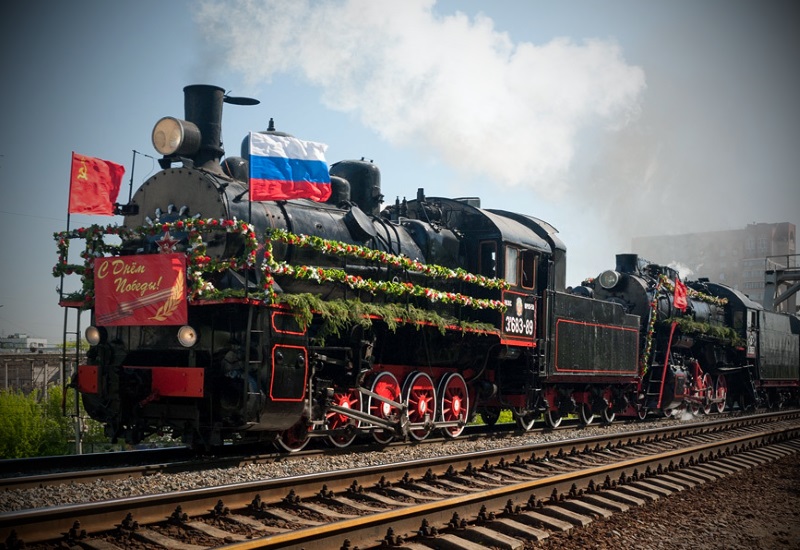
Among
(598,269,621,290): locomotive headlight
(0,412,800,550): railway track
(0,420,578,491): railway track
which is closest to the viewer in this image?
(0,412,800,550): railway track

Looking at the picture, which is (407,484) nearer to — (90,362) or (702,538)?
(702,538)

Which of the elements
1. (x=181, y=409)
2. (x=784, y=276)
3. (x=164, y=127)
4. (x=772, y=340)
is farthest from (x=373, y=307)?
(x=784, y=276)

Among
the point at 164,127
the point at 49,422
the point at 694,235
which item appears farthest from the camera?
the point at 694,235

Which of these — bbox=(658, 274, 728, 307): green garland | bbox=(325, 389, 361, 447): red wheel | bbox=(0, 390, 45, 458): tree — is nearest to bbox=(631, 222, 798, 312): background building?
bbox=(658, 274, 728, 307): green garland

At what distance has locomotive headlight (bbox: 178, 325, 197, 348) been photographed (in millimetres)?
8945

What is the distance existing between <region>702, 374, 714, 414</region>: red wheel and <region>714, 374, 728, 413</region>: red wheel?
0.58 metres

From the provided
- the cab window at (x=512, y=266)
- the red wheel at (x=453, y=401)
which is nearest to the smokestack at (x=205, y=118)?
the red wheel at (x=453, y=401)

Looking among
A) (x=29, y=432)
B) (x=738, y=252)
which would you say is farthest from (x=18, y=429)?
(x=738, y=252)

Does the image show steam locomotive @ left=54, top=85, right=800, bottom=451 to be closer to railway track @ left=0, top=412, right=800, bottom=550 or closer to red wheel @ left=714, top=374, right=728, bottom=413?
railway track @ left=0, top=412, right=800, bottom=550

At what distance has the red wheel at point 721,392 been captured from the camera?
23.5 meters

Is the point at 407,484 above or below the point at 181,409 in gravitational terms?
below

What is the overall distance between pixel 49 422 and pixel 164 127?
36840 millimetres

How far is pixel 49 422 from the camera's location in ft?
137

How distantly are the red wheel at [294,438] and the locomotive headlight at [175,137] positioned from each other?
3.80 meters
